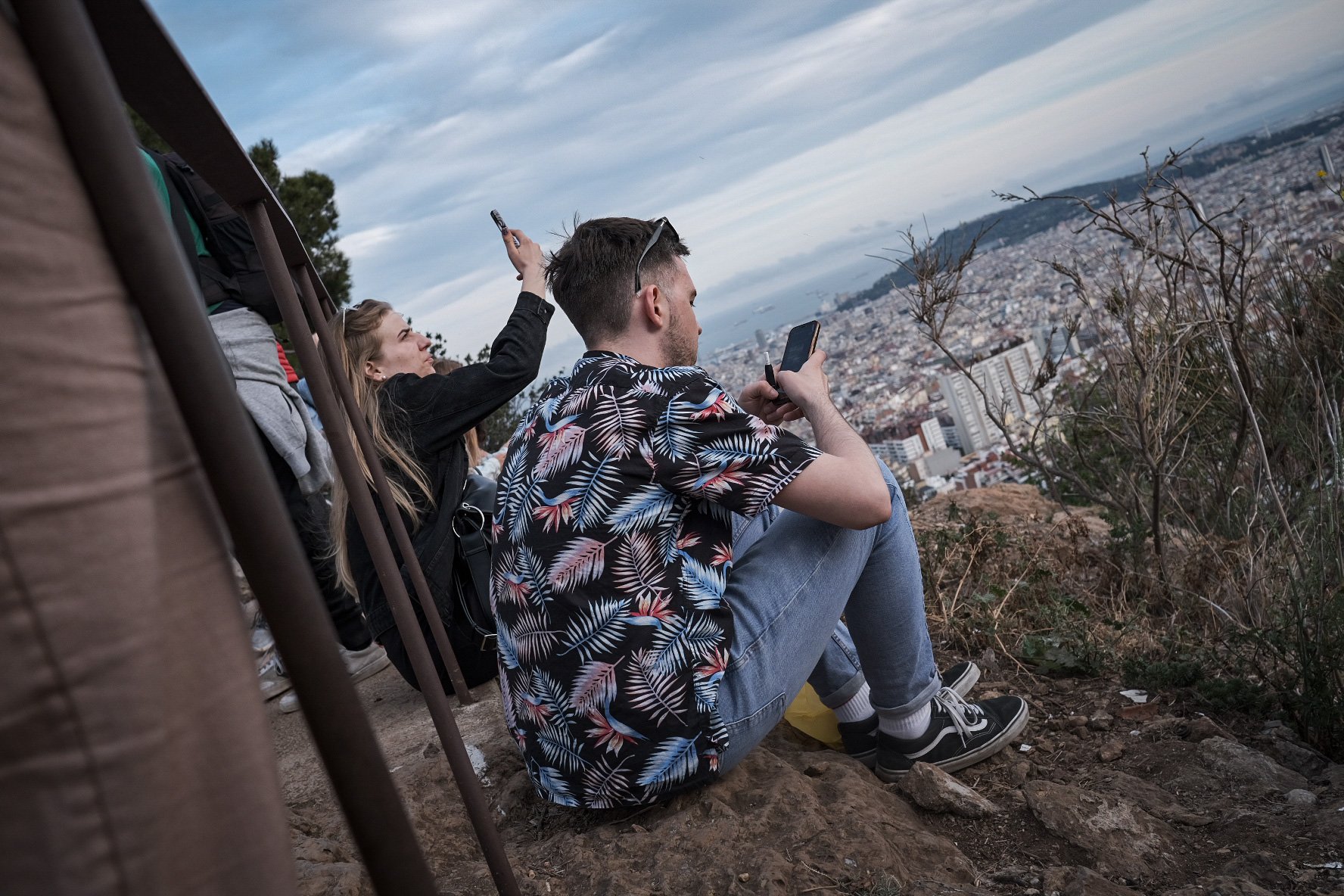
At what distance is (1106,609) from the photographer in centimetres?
351

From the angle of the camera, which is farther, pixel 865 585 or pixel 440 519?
pixel 440 519

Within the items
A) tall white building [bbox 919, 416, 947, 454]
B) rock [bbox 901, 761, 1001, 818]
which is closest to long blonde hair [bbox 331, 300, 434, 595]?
rock [bbox 901, 761, 1001, 818]

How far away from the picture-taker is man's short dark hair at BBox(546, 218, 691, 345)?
244 cm

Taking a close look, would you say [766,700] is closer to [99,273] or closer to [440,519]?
[440,519]

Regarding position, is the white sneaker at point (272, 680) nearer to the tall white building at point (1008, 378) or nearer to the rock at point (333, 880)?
the rock at point (333, 880)

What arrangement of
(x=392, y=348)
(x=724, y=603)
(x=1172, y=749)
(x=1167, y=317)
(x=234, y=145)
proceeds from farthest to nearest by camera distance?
(x=1167, y=317) → (x=392, y=348) → (x=1172, y=749) → (x=724, y=603) → (x=234, y=145)

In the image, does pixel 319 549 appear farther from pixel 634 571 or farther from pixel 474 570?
pixel 634 571

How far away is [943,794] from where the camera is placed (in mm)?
2232

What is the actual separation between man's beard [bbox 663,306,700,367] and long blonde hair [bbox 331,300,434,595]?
941 mm

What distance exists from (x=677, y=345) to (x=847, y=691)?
3.41 feet

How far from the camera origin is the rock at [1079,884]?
1.72 meters

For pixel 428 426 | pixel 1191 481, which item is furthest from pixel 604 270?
pixel 1191 481

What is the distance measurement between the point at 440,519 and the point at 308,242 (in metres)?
8.72

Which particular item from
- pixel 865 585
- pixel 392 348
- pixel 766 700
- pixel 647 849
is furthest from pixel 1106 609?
pixel 392 348
